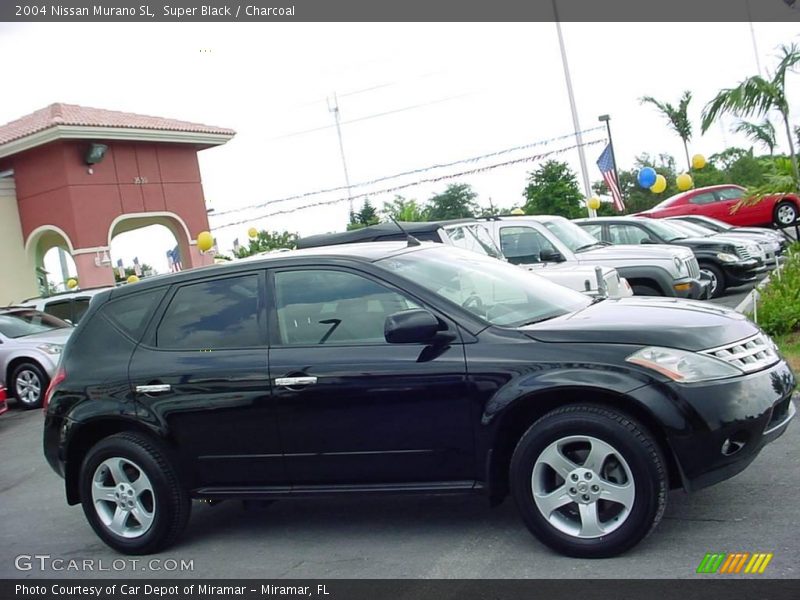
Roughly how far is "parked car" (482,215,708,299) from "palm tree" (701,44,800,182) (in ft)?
6.47

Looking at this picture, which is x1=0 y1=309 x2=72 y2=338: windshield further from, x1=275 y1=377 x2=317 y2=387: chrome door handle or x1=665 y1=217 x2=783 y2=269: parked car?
x1=665 y1=217 x2=783 y2=269: parked car

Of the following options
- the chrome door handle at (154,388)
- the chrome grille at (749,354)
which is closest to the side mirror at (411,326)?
the chrome grille at (749,354)

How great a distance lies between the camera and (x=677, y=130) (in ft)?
132

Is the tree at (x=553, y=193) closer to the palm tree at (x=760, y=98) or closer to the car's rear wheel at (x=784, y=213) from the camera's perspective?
the car's rear wheel at (x=784, y=213)

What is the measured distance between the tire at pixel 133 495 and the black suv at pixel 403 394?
0.01 metres

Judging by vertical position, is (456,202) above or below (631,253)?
above

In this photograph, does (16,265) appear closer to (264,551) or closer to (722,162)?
(264,551)

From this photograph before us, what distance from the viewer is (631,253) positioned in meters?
12.8

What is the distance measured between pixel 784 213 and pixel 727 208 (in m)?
1.48

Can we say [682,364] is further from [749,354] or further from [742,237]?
[742,237]

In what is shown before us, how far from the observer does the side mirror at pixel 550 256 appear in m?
11.4

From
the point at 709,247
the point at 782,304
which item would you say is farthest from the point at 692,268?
the point at 782,304

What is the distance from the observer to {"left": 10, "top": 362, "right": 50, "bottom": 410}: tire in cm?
1412
